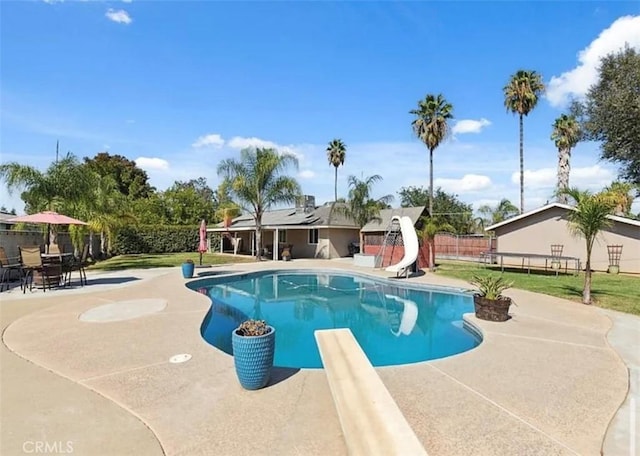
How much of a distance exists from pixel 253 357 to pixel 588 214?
9289 mm

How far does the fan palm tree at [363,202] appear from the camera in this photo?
22672 mm

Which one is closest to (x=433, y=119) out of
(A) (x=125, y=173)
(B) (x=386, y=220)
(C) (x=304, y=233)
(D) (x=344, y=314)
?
(B) (x=386, y=220)

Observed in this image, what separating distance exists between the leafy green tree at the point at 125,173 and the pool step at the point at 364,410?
43844mm

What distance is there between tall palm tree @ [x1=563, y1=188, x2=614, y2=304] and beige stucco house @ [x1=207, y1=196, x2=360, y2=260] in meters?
15.9

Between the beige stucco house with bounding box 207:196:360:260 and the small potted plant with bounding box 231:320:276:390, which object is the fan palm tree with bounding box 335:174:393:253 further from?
the small potted plant with bounding box 231:320:276:390

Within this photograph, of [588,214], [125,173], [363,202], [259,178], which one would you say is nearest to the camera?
[588,214]

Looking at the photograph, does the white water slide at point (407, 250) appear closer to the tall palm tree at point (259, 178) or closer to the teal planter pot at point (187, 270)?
the teal planter pot at point (187, 270)

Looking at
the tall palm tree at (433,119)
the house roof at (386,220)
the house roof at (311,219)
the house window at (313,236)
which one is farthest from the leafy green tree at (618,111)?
the house window at (313,236)

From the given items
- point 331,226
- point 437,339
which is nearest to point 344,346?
point 437,339

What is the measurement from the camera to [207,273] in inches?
608

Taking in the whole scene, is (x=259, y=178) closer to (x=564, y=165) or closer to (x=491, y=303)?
(x=491, y=303)

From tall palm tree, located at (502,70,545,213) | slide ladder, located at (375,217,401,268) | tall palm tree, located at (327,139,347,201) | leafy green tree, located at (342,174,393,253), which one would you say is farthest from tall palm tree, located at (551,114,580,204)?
tall palm tree, located at (327,139,347,201)

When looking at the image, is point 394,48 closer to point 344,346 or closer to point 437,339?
point 437,339

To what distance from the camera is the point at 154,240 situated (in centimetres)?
2802
